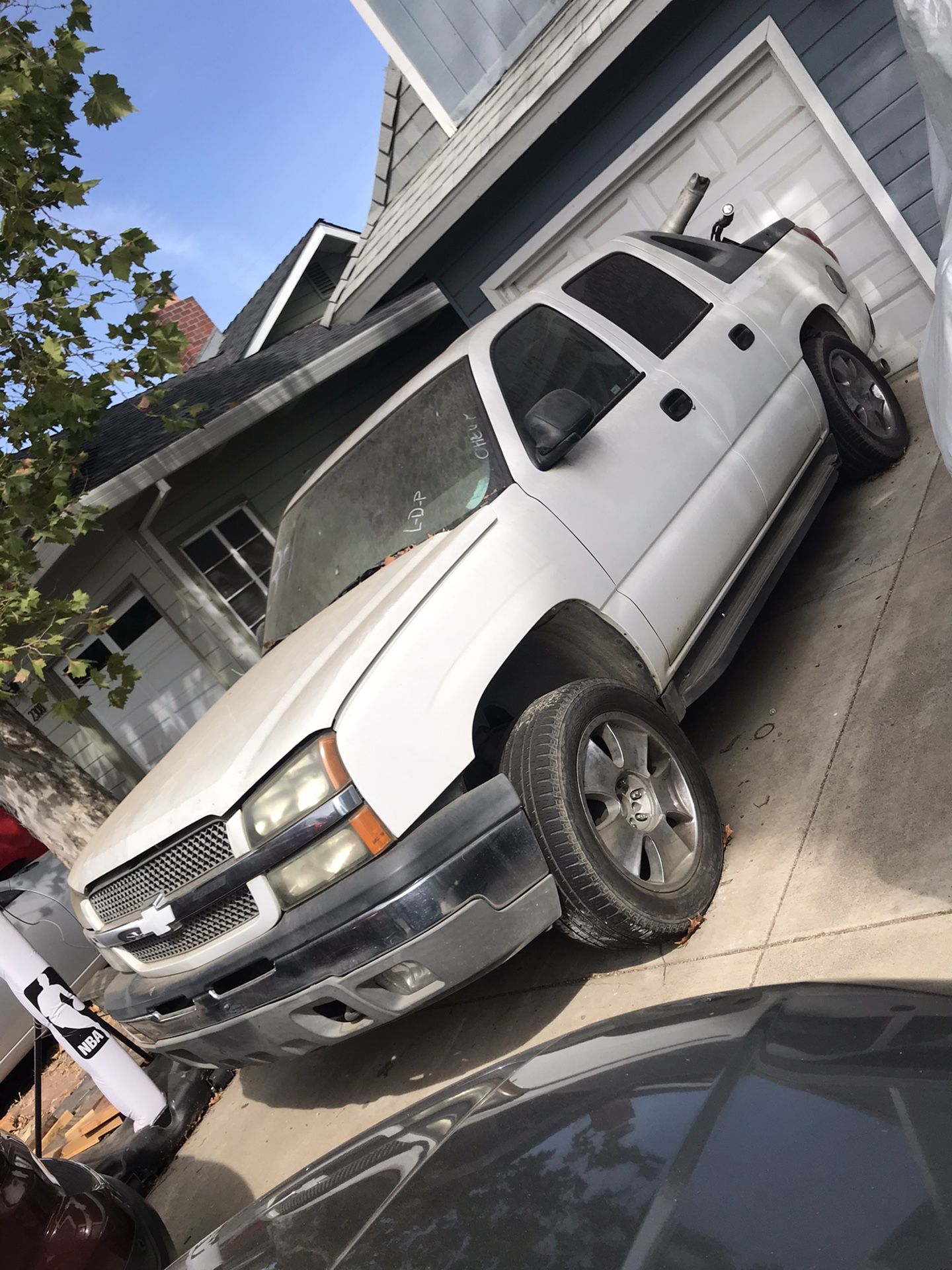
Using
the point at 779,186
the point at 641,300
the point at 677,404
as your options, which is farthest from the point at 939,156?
the point at 779,186

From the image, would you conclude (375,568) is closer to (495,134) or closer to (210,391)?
(495,134)

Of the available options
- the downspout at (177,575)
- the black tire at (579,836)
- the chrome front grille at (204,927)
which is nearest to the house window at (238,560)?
the downspout at (177,575)

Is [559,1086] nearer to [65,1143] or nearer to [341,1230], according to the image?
[341,1230]

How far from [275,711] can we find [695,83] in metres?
6.85

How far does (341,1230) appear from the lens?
180 cm

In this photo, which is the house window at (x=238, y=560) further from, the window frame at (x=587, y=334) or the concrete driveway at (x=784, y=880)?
the concrete driveway at (x=784, y=880)

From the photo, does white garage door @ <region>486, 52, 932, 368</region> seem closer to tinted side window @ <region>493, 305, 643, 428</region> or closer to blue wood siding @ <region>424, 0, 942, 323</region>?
blue wood siding @ <region>424, 0, 942, 323</region>

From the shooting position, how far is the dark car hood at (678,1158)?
124 centimetres

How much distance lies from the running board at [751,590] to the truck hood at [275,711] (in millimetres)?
1077

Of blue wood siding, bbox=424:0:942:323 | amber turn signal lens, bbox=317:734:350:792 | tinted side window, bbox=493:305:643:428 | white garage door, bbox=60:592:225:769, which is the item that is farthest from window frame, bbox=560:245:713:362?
white garage door, bbox=60:592:225:769

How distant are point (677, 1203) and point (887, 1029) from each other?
396 mm

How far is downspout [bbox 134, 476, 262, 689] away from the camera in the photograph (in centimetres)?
942

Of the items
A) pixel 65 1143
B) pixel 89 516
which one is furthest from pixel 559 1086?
pixel 89 516

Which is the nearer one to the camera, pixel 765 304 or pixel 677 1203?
pixel 677 1203
